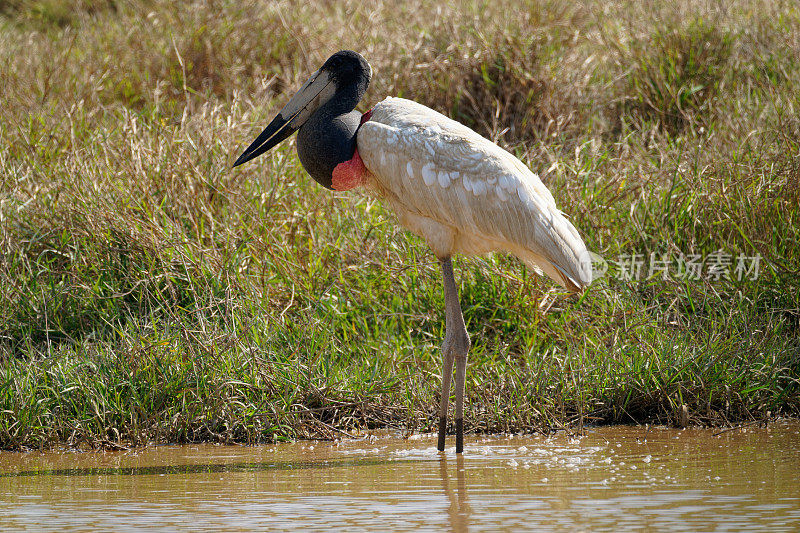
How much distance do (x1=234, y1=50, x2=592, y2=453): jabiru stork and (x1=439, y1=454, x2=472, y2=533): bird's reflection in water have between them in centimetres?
30

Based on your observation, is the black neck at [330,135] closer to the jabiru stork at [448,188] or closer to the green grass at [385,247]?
the jabiru stork at [448,188]

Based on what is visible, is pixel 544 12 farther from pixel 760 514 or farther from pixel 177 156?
pixel 760 514

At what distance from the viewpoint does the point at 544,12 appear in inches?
330

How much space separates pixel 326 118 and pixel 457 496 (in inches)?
72.8

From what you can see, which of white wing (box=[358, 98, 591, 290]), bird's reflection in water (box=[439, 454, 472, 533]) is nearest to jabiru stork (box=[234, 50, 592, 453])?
white wing (box=[358, 98, 591, 290])

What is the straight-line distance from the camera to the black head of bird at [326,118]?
15.2ft

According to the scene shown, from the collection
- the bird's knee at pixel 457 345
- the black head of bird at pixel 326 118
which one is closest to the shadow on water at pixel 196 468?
the bird's knee at pixel 457 345

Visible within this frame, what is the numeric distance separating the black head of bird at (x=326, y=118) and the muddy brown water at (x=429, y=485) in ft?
3.80

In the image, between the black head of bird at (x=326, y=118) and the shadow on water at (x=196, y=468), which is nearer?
the shadow on water at (x=196, y=468)

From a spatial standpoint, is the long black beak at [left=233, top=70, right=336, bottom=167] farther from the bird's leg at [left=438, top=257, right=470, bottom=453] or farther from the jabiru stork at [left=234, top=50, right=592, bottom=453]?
the bird's leg at [left=438, top=257, right=470, bottom=453]

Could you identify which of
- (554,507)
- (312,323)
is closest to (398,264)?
(312,323)

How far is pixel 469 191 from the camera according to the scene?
177 inches

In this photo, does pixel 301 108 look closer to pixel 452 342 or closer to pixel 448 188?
pixel 448 188

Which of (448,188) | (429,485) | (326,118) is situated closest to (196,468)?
(429,485)
